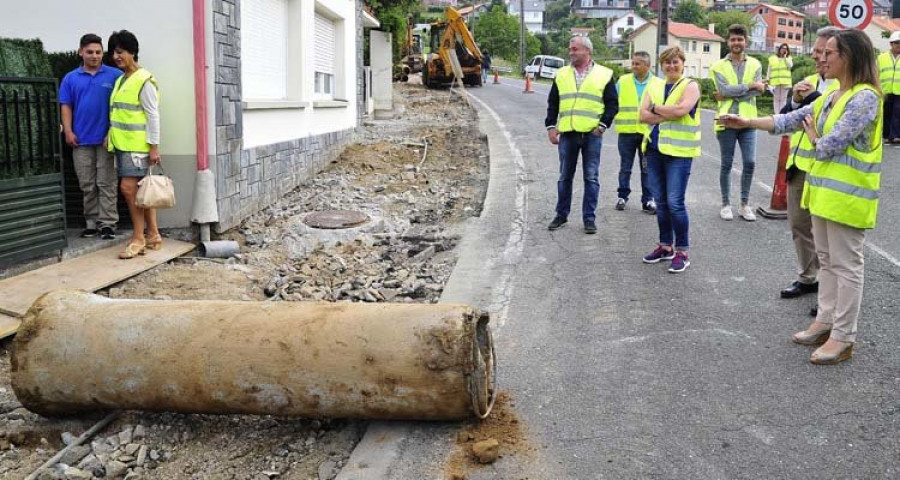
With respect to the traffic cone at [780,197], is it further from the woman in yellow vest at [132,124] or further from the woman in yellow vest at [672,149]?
the woman in yellow vest at [132,124]

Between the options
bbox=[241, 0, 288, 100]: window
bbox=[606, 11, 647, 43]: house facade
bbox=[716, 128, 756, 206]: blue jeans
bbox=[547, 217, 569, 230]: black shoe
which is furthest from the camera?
bbox=[606, 11, 647, 43]: house facade

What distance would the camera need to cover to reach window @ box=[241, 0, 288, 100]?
1012 cm

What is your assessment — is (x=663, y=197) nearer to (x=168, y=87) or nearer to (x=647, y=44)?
(x=168, y=87)

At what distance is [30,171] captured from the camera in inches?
272

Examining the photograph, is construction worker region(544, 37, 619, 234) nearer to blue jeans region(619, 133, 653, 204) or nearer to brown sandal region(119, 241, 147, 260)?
blue jeans region(619, 133, 653, 204)

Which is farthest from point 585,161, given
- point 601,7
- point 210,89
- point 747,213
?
point 601,7

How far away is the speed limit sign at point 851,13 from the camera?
1246 centimetres

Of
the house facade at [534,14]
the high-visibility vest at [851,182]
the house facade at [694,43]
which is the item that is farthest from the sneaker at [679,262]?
the house facade at [534,14]

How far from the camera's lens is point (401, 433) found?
424 cm

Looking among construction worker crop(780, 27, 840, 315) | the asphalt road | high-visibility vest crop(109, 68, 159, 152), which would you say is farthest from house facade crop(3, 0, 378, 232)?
construction worker crop(780, 27, 840, 315)

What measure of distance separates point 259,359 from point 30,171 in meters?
3.81

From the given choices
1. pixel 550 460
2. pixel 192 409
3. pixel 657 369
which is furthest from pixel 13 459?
pixel 657 369

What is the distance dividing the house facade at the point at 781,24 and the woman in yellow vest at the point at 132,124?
396 ft

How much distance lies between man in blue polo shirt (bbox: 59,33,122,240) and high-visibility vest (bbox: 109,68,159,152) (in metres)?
0.19
